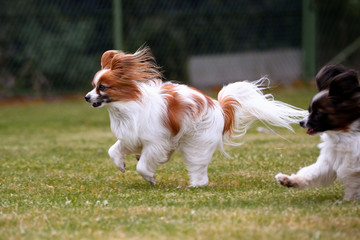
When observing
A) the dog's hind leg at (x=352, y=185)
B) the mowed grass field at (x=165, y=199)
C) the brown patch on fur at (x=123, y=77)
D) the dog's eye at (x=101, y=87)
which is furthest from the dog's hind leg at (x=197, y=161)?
the dog's hind leg at (x=352, y=185)

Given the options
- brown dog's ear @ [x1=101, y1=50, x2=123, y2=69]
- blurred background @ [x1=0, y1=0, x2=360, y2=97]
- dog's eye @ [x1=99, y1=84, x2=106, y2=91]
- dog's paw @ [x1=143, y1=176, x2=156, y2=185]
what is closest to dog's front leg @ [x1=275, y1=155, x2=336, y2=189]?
dog's paw @ [x1=143, y1=176, x2=156, y2=185]

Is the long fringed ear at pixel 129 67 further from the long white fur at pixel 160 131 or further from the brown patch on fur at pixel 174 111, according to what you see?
the brown patch on fur at pixel 174 111

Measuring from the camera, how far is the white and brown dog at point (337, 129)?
175 inches

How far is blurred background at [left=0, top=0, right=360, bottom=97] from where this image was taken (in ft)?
45.9

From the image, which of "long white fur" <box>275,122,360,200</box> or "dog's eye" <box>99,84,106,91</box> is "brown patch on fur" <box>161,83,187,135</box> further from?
"long white fur" <box>275,122,360,200</box>

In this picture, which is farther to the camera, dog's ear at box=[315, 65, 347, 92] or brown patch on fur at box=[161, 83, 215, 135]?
brown patch on fur at box=[161, 83, 215, 135]

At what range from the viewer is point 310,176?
4.64 meters

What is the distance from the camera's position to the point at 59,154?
7.91 m

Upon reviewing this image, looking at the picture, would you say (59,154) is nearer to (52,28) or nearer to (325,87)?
(325,87)

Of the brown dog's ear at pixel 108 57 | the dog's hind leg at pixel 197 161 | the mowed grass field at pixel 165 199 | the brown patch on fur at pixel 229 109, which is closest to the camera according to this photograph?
the mowed grass field at pixel 165 199

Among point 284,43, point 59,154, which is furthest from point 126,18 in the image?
point 59,154

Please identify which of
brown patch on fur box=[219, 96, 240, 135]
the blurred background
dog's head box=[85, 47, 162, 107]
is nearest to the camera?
dog's head box=[85, 47, 162, 107]

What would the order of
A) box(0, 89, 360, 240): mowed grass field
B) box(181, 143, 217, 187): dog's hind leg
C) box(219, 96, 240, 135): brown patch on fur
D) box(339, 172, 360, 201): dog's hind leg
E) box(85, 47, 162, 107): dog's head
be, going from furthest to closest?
1. box(219, 96, 240, 135): brown patch on fur
2. box(181, 143, 217, 187): dog's hind leg
3. box(85, 47, 162, 107): dog's head
4. box(339, 172, 360, 201): dog's hind leg
5. box(0, 89, 360, 240): mowed grass field

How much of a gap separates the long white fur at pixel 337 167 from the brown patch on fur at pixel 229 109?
1.27m
